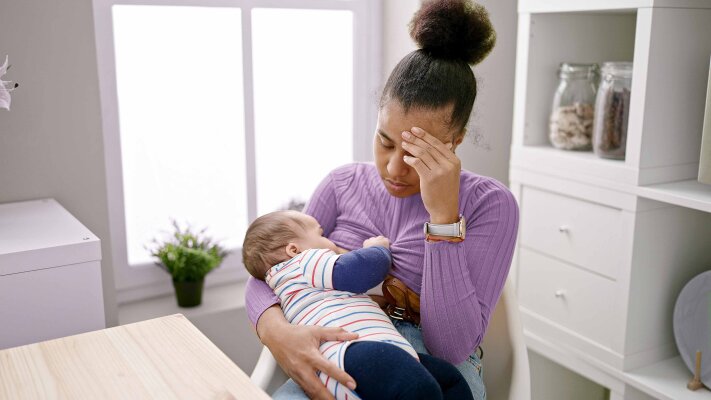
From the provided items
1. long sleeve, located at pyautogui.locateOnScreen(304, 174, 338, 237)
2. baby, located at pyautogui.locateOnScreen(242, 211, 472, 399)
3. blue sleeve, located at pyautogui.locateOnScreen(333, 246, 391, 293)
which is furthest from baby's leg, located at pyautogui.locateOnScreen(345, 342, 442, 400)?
long sleeve, located at pyautogui.locateOnScreen(304, 174, 338, 237)

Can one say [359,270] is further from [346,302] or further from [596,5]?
[596,5]

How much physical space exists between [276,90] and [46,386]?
4.84ft

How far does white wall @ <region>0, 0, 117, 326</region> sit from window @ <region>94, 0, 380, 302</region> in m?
0.24

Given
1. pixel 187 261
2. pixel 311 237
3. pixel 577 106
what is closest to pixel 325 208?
pixel 311 237

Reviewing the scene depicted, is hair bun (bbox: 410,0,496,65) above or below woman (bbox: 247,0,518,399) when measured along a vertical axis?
above

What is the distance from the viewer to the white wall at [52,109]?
5.26 ft

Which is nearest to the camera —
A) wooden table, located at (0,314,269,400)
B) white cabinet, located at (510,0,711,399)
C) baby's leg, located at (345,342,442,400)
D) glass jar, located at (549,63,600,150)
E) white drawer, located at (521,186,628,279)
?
wooden table, located at (0,314,269,400)

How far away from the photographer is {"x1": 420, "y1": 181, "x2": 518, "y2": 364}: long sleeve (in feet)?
4.09

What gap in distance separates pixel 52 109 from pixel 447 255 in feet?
3.39

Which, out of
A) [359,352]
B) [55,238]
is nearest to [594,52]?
[359,352]

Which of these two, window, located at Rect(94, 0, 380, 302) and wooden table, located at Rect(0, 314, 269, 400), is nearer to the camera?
wooden table, located at Rect(0, 314, 269, 400)

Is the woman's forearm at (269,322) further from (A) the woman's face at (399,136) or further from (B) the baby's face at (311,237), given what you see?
(A) the woman's face at (399,136)

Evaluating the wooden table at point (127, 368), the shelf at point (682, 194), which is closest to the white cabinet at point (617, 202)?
the shelf at point (682, 194)

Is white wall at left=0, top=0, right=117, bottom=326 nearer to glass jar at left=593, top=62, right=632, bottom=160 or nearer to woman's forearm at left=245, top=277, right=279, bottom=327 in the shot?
woman's forearm at left=245, top=277, right=279, bottom=327
